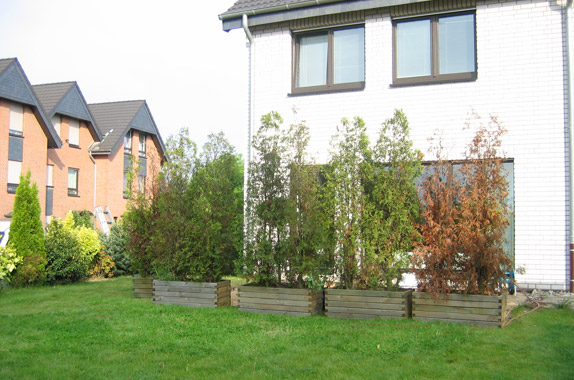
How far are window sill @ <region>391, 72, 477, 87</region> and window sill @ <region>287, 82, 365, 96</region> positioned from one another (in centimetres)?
77

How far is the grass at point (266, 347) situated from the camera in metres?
5.05

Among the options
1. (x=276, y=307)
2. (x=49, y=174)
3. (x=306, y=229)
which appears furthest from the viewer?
(x=49, y=174)

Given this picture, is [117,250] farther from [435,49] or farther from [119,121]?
[119,121]

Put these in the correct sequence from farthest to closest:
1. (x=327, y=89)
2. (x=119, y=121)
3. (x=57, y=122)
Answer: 1. (x=119, y=121)
2. (x=57, y=122)
3. (x=327, y=89)

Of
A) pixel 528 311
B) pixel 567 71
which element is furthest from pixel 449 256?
pixel 567 71

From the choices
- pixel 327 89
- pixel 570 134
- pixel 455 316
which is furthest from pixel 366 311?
pixel 327 89

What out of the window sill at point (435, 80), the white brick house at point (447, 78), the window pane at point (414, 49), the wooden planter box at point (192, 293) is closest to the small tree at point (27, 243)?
the wooden planter box at point (192, 293)

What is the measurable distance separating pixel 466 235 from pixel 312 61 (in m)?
5.88

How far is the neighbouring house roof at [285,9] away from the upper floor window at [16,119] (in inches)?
698

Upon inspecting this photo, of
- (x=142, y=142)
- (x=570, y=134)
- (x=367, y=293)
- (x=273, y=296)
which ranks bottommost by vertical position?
(x=273, y=296)

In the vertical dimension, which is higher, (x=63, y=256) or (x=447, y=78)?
(x=447, y=78)

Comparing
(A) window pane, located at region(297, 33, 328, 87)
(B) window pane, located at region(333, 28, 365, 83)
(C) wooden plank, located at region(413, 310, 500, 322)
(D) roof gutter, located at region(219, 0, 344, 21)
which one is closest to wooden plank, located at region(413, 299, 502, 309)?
(C) wooden plank, located at region(413, 310, 500, 322)

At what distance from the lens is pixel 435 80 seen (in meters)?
10.2

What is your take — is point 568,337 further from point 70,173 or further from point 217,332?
point 70,173
